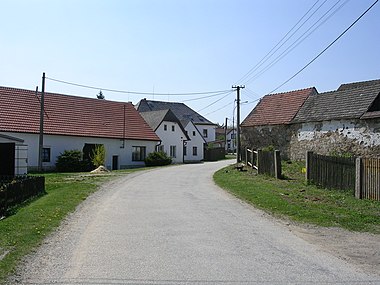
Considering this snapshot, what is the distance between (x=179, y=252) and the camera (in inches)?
340

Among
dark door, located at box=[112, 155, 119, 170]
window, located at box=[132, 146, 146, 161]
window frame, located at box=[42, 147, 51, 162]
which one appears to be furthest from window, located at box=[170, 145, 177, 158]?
window frame, located at box=[42, 147, 51, 162]

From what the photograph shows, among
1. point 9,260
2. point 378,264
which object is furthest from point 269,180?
point 9,260

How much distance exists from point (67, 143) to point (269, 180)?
2323cm

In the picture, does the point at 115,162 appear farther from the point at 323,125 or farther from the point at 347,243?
the point at 347,243

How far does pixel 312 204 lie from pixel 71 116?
3311 centimetres

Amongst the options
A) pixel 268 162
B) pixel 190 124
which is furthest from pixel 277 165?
pixel 190 124

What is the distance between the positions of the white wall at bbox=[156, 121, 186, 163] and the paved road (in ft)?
135

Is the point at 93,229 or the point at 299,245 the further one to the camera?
the point at 93,229

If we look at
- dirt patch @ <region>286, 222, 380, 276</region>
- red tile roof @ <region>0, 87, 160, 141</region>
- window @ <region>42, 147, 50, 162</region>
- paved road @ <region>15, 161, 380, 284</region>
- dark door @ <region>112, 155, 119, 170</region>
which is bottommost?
dirt patch @ <region>286, 222, 380, 276</region>

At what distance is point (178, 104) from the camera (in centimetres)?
8012

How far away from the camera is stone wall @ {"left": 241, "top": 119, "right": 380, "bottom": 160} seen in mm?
28812

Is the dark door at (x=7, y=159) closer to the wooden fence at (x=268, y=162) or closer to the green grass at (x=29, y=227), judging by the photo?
the green grass at (x=29, y=227)

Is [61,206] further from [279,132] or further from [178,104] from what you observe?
[178,104]

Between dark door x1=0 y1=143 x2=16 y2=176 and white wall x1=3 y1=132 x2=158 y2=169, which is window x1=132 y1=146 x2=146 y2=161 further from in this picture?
dark door x1=0 y1=143 x2=16 y2=176
